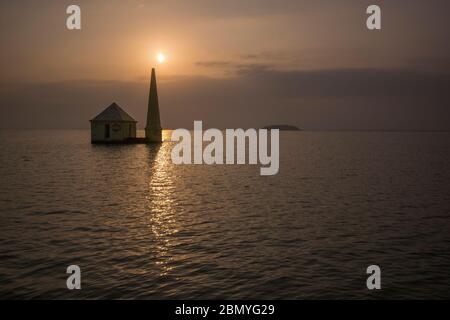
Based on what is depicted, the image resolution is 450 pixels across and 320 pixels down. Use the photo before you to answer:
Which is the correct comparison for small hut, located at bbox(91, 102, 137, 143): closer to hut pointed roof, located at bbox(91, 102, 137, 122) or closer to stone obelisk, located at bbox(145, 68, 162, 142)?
hut pointed roof, located at bbox(91, 102, 137, 122)

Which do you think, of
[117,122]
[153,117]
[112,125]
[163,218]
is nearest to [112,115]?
[117,122]

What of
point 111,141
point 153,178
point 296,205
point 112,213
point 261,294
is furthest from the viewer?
point 111,141

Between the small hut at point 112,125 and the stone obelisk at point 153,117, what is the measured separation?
12.8ft

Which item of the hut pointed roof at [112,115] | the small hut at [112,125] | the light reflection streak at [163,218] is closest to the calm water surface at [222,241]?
the light reflection streak at [163,218]

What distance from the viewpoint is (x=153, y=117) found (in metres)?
76.8

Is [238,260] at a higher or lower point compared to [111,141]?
lower

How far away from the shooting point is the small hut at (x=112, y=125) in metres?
72.5

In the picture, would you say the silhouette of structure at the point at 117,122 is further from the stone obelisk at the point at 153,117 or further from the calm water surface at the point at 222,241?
the calm water surface at the point at 222,241

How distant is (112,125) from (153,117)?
832cm

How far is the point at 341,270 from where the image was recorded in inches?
471
